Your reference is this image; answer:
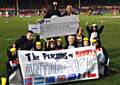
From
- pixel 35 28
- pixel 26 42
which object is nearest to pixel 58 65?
pixel 26 42

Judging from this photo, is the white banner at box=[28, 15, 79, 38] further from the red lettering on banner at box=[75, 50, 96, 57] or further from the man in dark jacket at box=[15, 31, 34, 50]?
the red lettering on banner at box=[75, 50, 96, 57]

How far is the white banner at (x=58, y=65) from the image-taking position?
11641 millimetres

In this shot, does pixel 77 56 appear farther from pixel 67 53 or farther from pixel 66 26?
pixel 66 26

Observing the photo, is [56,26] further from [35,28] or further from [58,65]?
[58,65]

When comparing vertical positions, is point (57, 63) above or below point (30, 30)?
below

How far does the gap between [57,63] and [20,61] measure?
1.03 metres

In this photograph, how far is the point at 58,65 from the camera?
473 inches

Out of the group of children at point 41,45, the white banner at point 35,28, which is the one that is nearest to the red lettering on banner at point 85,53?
the group of children at point 41,45

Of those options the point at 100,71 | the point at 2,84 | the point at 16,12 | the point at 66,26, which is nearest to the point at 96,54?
the point at 100,71

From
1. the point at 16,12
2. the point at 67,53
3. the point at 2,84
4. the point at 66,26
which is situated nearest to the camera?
the point at 2,84

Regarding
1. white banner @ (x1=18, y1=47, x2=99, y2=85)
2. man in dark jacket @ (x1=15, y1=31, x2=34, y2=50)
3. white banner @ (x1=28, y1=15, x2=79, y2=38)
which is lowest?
white banner @ (x1=18, y1=47, x2=99, y2=85)

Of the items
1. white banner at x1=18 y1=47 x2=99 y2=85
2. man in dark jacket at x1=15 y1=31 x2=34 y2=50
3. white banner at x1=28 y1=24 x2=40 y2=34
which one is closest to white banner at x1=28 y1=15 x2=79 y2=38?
white banner at x1=28 y1=24 x2=40 y2=34

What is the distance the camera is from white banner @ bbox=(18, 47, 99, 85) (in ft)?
38.2

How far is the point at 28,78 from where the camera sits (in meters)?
11.6
